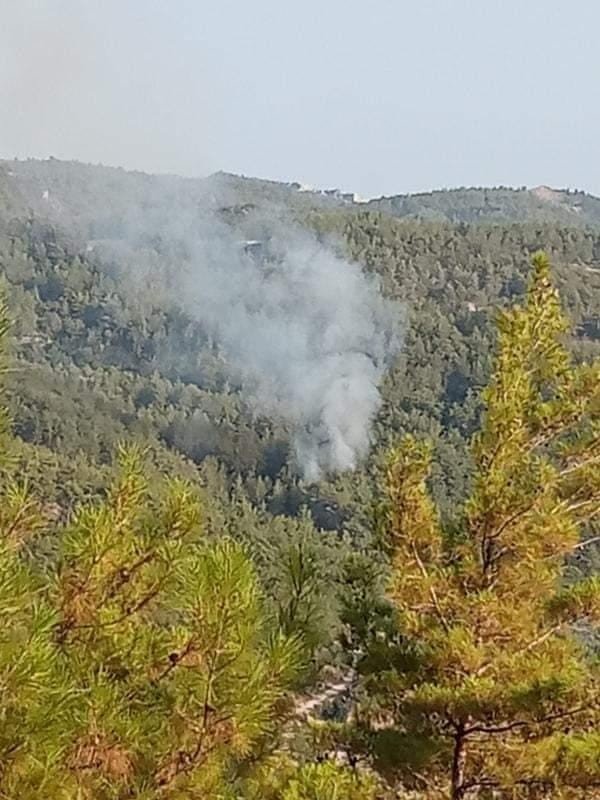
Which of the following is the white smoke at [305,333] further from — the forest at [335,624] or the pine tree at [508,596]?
the pine tree at [508,596]

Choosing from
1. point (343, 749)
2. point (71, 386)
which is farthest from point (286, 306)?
point (343, 749)

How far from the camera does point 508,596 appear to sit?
479cm

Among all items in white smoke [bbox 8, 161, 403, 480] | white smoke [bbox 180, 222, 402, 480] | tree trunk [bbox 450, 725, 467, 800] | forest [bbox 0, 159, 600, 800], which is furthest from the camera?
white smoke [bbox 8, 161, 403, 480]

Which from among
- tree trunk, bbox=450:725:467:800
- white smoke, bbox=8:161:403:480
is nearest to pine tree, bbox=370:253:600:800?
tree trunk, bbox=450:725:467:800

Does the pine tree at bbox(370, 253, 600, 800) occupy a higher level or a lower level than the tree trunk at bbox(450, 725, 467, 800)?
higher

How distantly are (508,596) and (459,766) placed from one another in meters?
0.77

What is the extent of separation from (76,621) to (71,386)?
2362 inches

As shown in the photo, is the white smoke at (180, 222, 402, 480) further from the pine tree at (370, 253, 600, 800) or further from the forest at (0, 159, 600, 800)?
the pine tree at (370, 253, 600, 800)

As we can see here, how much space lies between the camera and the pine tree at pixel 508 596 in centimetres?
459

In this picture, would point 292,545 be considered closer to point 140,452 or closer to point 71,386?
point 140,452

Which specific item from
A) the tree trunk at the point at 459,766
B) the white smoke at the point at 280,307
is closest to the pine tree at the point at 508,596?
the tree trunk at the point at 459,766

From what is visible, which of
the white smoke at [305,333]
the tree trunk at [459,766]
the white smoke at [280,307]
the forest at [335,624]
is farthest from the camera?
the white smoke at [280,307]

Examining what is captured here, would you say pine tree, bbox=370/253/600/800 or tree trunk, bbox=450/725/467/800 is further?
tree trunk, bbox=450/725/467/800

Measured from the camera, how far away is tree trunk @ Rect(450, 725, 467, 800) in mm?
4762
